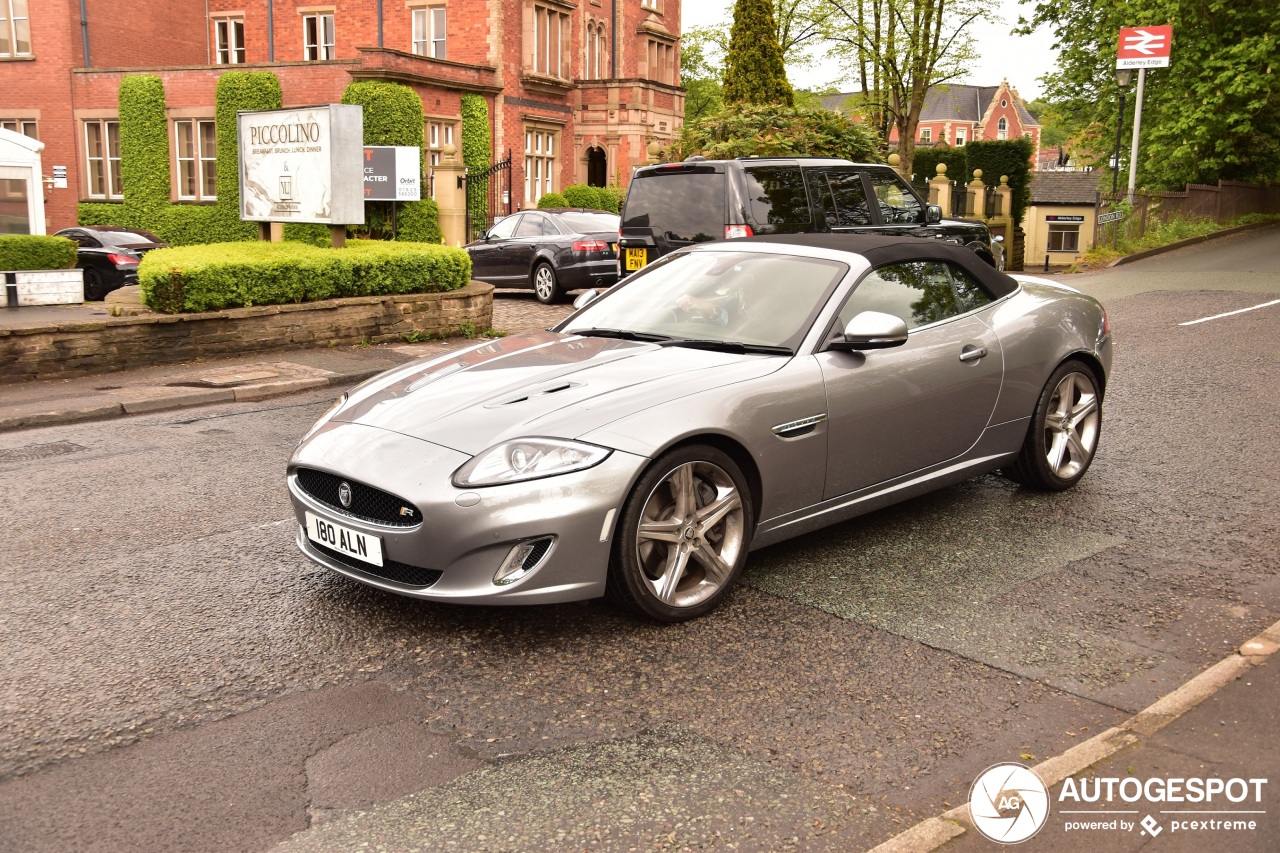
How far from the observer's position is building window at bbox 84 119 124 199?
34281 millimetres

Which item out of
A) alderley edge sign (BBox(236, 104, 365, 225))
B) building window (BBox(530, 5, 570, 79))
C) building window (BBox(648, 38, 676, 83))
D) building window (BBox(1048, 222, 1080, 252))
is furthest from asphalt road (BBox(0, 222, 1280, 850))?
building window (BBox(1048, 222, 1080, 252))

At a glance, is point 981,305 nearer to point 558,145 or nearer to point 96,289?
point 96,289

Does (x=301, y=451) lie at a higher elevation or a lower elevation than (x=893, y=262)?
lower

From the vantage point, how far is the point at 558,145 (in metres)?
40.6

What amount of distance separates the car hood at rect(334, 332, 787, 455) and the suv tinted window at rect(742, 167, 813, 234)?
22.5ft

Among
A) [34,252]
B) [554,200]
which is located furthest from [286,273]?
[554,200]

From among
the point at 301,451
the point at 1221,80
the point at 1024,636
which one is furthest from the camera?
the point at 1221,80

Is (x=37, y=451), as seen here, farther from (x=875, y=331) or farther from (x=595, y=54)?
(x=595, y=54)

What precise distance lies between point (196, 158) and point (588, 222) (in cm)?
1861

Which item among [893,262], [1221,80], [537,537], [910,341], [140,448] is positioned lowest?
[140,448]

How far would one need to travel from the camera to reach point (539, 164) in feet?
130

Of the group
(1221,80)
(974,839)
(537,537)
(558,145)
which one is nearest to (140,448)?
(537,537)

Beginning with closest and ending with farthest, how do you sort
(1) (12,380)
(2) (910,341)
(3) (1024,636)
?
(3) (1024,636) → (2) (910,341) → (1) (12,380)

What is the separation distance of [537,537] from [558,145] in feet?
124
